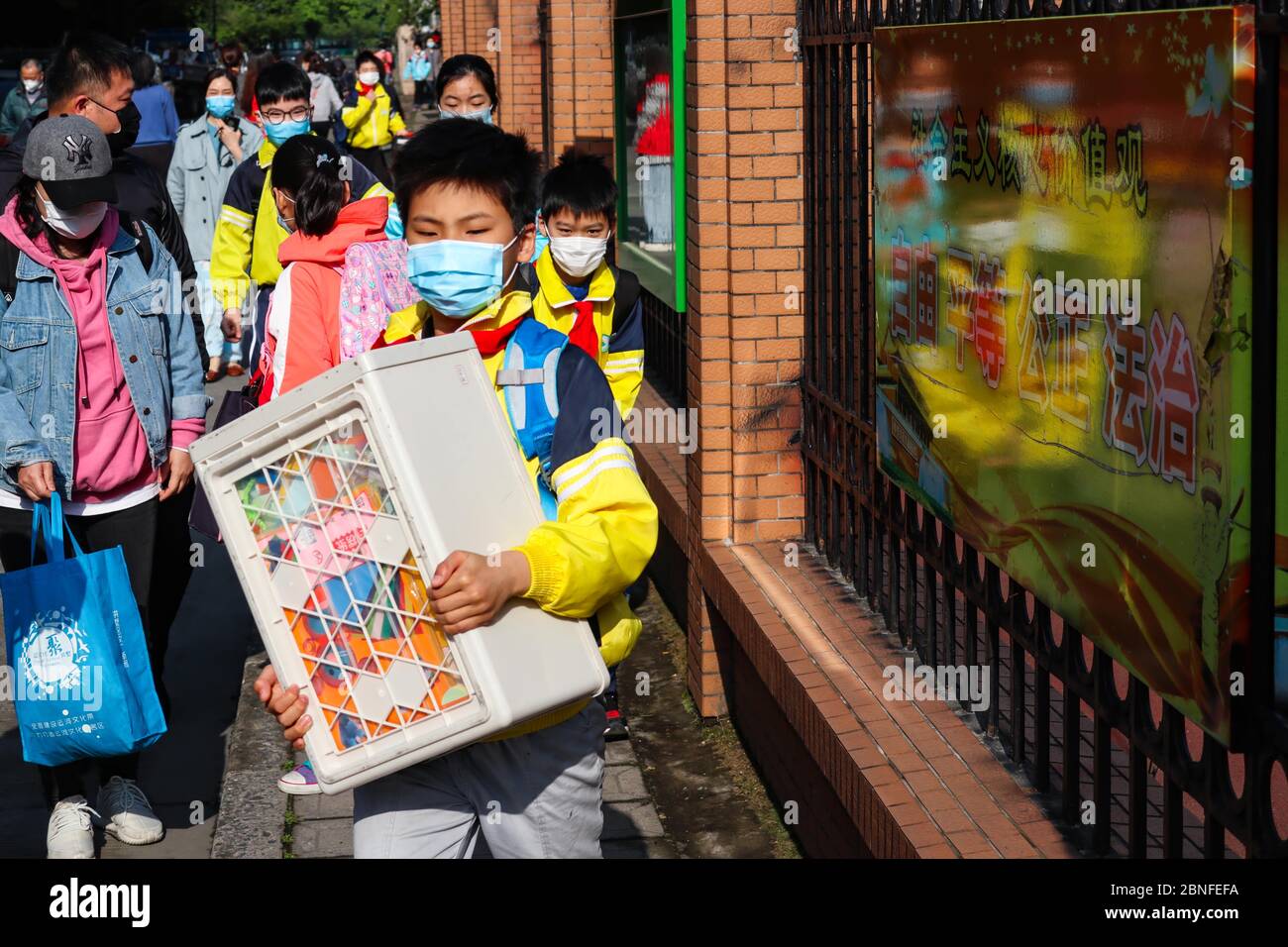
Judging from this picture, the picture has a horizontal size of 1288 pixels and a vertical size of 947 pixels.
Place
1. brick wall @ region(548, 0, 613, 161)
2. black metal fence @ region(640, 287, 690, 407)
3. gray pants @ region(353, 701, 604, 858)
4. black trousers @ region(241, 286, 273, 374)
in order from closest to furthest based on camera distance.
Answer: gray pants @ region(353, 701, 604, 858), black trousers @ region(241, 286, 273, 374), black metal fence @ region(640, 287, 690, 407), brick wall @ region(548, 0, 613, 161)

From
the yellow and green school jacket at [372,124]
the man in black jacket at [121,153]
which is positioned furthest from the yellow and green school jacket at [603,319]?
the yellow and green school jacket at [372,124]

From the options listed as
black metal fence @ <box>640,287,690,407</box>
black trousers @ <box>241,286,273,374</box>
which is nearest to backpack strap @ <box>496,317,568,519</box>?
black trousers @ <box>241,286,273,374</box>

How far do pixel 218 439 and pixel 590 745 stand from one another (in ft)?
2.81

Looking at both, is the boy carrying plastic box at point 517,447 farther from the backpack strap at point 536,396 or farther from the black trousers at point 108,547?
the black trousers at point 108,547

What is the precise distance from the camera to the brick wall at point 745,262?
5578mm

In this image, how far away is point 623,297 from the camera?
5996 millimetres

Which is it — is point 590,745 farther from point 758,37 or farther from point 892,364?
point 758,37

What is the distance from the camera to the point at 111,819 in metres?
5.21

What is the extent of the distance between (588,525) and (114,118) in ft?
12.7

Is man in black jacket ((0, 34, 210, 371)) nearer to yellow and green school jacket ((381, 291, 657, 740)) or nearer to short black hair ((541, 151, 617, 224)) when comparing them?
short black hair ((541, 151, 617, 224))

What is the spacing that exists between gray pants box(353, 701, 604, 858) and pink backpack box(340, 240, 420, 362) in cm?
242

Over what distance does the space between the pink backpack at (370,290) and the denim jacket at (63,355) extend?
0.52 meters

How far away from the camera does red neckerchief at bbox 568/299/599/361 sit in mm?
5379
